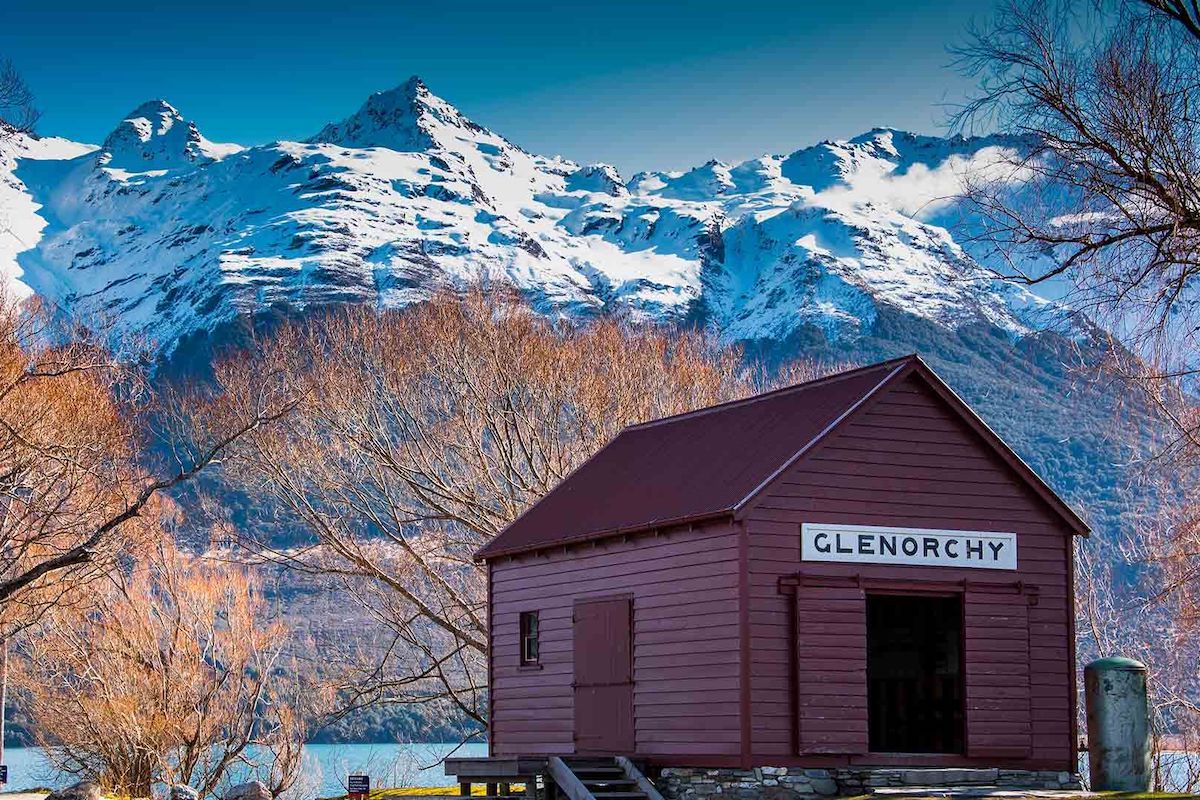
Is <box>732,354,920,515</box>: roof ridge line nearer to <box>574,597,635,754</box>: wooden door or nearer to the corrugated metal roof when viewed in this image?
the corrugated metal roof

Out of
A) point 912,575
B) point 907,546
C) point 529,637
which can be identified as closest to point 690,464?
point 907,546

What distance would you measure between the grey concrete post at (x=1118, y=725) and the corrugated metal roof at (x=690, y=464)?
611cm

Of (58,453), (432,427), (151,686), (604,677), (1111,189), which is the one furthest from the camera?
(432,427)

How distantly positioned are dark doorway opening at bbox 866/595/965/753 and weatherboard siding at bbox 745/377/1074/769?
2.47m

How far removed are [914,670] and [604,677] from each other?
638 centimetres

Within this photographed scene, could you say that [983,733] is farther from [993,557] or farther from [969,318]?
[969,318]

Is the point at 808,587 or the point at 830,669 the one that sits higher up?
the point at 808,587

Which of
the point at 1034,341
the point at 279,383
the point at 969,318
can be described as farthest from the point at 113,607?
the point at 969,318

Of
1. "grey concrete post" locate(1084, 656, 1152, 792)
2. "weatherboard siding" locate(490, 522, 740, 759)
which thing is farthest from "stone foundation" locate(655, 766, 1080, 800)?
"grey concrete post" locate(1084, 656, 1152, 792)

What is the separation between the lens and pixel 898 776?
2444 cm

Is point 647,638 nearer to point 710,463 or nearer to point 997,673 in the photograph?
point 710,463

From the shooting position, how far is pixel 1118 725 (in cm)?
2606

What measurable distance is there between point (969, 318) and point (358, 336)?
156221mm

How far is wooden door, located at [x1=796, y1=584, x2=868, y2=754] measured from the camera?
79.9ft
